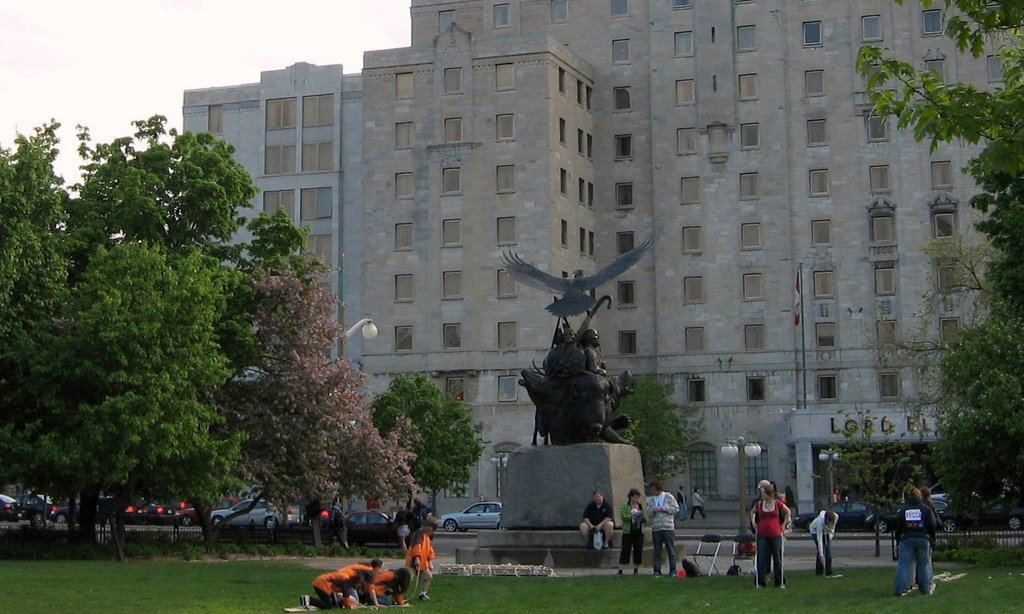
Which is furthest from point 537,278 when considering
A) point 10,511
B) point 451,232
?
point 451,232

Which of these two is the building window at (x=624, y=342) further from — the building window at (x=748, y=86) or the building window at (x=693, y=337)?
the building window at (x=748, y=86)

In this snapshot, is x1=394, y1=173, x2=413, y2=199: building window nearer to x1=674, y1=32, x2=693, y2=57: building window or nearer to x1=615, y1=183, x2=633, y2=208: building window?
x1=615, y1=183, x2=633, y2=208: building window

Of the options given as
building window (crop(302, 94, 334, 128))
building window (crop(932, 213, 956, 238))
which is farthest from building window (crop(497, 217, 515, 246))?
building window (crop(932, 213, 956, 238))

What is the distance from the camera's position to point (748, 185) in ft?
264

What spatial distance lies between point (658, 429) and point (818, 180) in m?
17.2

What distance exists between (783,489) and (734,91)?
22.2m

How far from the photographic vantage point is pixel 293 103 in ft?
288

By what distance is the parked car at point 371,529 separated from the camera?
154 ft

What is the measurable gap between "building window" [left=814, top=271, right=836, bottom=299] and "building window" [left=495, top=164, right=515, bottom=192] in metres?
17.3

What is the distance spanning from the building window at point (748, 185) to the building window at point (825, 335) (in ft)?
26.6

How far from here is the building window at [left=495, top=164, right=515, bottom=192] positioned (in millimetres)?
78625

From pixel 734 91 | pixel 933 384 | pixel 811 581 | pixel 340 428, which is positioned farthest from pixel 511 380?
pixel 811 581

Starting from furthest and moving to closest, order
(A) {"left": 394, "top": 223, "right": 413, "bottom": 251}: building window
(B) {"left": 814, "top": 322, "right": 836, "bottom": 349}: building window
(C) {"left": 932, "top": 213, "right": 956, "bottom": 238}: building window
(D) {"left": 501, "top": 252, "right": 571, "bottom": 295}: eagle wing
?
(A) {"left": 394, "top": 223, "right": 413, "bottom": 251}: building window < (B) {"left": 814, "top": 322, "right": 836, "bottom": 349}: building window < (C) {"left": 932, "top": 213, "right": 956, "bottom": 238}: building window < (D) {"left": 501, "top": 252, "right": 571, "bottom": 295}: eagle wing

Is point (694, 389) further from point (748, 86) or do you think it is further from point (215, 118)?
point (215, 118)
